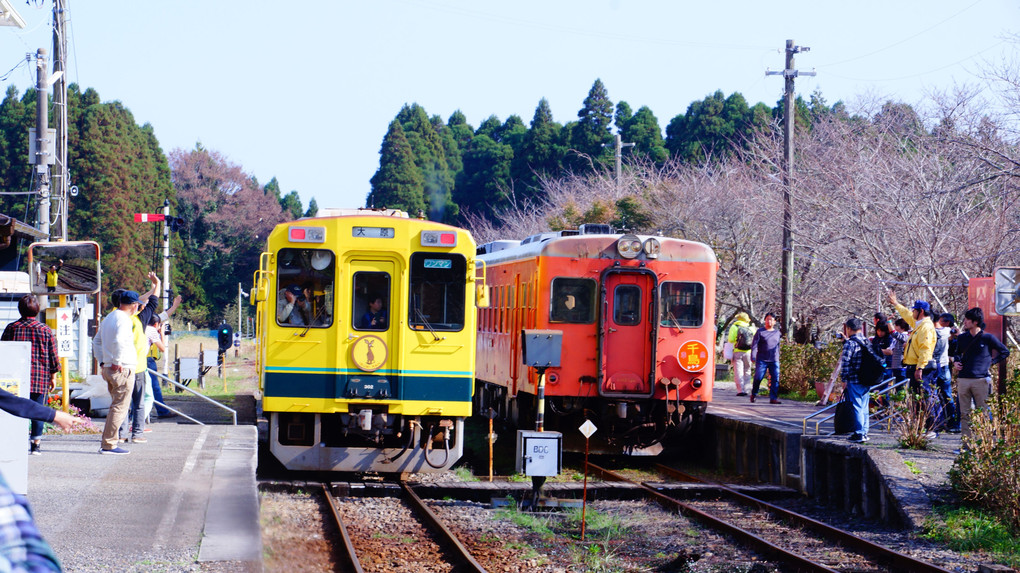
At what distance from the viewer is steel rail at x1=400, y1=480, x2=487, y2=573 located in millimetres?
8336

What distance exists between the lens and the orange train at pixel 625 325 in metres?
14.1

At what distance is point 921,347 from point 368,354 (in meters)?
6.44

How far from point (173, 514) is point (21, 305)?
11.4 feet

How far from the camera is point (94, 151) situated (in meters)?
48.3

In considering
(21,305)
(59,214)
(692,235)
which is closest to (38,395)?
(21,305)

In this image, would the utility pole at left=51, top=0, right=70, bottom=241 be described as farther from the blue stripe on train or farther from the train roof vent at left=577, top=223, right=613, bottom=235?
the train roof vent at left=577, top=223, right=613, bottom=235

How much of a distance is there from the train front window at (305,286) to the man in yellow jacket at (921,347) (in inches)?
266

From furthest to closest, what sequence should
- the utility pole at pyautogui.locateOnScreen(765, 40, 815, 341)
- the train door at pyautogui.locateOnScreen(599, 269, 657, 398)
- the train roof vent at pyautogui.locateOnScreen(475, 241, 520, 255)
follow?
the utility pole at pyautogui.locateOnScreen(765, 40, 815, 341)
the train roof vent at pyautogui.locateOnScreen(475, 241, 520, 255)
the train door at pyautogui.locateOnScreen(599, 269, 657, 398)

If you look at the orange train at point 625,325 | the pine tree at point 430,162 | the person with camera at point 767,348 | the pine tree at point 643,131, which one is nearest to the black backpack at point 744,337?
the person with camera at point 767,348

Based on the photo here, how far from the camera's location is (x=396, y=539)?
9516 mm

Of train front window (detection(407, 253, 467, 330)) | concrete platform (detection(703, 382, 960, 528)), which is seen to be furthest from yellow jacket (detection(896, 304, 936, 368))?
train front window (detection(407, 253, 467, 330))

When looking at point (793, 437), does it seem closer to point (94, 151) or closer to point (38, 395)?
point (38, 395)

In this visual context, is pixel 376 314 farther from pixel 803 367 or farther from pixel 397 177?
pixel 397 177

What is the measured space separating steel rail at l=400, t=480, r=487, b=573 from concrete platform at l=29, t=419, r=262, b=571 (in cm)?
159
